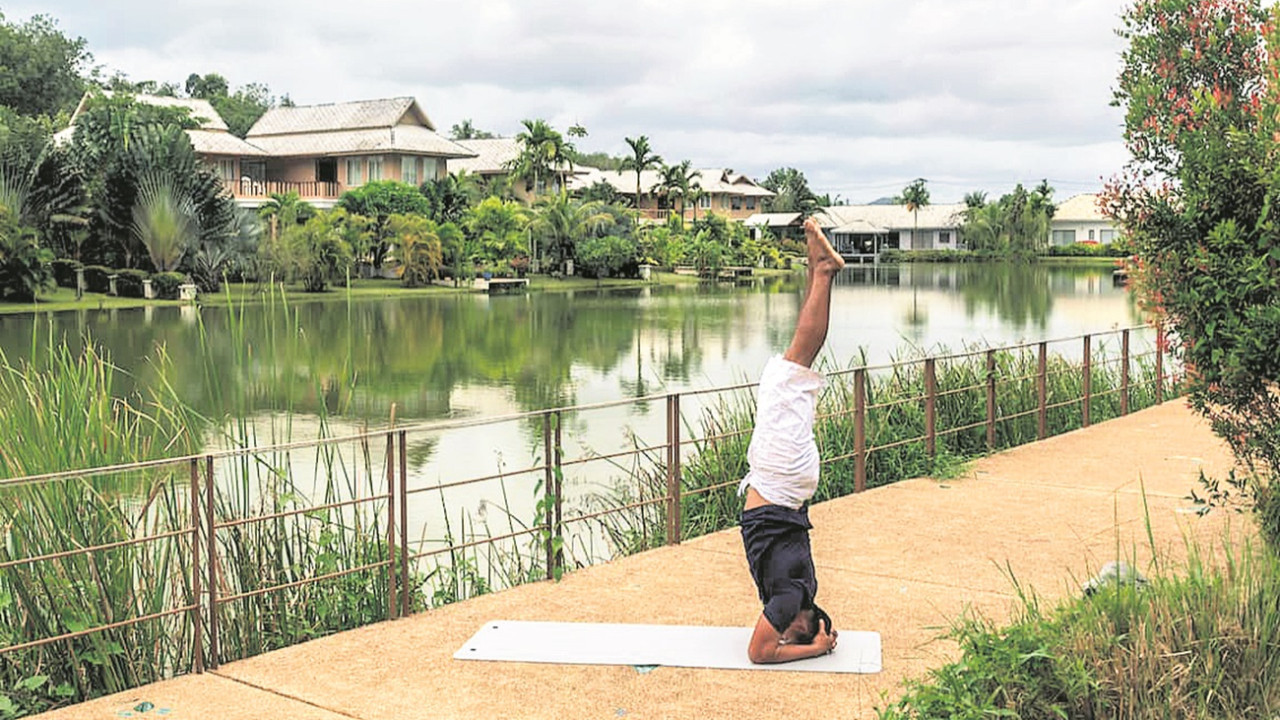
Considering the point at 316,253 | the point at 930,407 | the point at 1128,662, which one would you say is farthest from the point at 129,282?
the point at 1128,662

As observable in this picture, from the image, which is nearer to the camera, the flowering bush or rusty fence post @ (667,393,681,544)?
the flowering bush

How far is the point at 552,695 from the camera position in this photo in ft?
15.8

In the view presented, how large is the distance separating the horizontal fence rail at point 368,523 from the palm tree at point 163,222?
1048 inches

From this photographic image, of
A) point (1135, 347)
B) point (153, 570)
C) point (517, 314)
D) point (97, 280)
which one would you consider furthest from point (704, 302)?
point (153, 570)

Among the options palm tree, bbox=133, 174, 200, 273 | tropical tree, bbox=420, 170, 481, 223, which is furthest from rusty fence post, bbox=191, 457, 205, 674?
tropical tree, bbox=420, 170, 481, 223

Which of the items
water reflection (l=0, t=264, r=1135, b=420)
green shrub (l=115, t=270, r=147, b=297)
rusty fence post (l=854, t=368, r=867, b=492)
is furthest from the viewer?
green shrub (l=115, t=270, r=147, b=297)

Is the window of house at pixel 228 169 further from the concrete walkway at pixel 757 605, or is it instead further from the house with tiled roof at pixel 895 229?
the concrete walkway at pixel 757 605

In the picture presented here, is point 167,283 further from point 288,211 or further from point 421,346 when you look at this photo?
point 421,346

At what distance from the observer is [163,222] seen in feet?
122

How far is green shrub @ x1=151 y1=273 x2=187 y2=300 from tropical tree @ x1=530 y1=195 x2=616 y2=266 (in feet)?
56.2

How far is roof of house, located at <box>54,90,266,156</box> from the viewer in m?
53.2

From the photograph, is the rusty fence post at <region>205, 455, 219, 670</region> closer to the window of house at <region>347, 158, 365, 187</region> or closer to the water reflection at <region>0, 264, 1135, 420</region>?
the water reflection at <region>0, 264, 1135, 420</region>

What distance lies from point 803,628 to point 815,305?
1.24 meters

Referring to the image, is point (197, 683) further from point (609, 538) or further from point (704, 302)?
point (704, 302)
